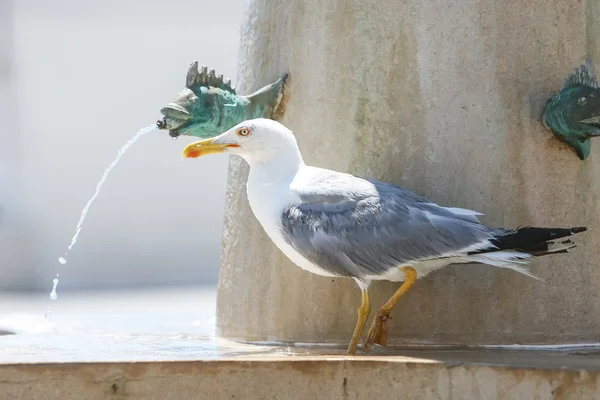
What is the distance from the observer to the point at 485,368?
10.5ft

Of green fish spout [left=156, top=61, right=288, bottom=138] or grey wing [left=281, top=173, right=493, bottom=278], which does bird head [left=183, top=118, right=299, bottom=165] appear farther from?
green fish spout [left=156, top=61, right=288, bottom=138]

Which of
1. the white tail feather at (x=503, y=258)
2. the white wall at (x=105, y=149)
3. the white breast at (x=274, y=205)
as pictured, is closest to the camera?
the white tail feather at (x=503, y=258)

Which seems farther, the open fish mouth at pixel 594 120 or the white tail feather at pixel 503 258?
the open fish mouth at pixel 594 120

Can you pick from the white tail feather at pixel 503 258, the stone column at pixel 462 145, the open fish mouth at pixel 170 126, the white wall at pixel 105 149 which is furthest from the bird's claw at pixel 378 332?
the white wall at pixel 105 149

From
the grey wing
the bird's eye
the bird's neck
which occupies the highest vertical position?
the bird's eye

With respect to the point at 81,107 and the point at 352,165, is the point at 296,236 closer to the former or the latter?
the point at 352,165

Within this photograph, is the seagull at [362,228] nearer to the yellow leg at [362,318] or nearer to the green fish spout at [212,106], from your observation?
the yellow leg at [362,318]

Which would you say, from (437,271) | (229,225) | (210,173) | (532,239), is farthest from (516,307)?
(210,173)

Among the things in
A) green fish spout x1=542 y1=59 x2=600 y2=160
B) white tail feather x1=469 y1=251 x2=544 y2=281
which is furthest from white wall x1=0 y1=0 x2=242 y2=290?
white tail feather x1=469 y1=251 x2=544 y2=281

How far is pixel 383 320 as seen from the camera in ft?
12.7

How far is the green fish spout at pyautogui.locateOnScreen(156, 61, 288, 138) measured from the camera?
14.7ft

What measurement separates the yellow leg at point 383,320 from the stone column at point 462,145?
0.75 feet

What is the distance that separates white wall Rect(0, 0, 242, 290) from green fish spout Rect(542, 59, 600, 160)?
811 centimetres

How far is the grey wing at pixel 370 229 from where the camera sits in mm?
3604
